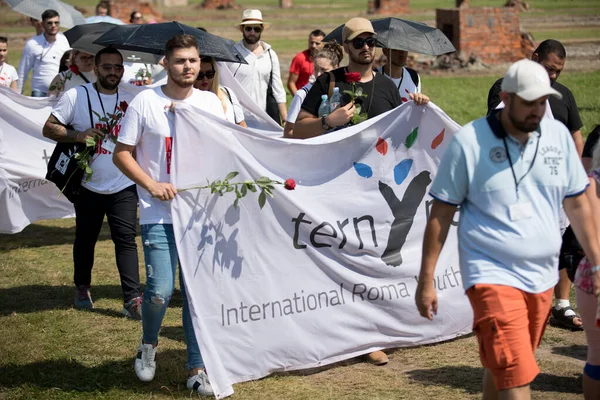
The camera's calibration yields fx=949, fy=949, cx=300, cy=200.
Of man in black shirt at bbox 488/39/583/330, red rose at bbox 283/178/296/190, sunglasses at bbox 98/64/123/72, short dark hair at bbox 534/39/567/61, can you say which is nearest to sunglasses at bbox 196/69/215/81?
sunglasses at bbox 98/64/123/72

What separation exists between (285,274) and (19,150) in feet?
18.1

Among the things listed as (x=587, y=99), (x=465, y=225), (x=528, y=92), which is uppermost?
(x=528, y=92)

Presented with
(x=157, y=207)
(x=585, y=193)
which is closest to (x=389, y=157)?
(x=157, y=207)

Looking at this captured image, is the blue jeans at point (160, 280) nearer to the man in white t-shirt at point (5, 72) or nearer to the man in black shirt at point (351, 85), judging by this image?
the man in black shirt at point (351, 85)

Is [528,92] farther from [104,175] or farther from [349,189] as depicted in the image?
[104,175]

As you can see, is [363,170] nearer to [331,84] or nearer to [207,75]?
[331,84]

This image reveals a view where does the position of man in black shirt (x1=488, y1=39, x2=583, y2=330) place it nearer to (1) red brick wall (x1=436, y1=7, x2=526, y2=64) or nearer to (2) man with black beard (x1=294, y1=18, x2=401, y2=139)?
(2) man with black beard (x1=294, y1=18, x2=401, y2=139)

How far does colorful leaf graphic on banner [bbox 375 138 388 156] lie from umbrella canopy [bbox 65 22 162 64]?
2.46 metres

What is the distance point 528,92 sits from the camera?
13.6 feet

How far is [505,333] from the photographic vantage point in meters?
4.14

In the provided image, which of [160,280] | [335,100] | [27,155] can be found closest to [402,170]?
[335,100]

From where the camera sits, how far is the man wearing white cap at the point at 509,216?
4.16 m

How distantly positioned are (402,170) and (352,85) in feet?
2.23

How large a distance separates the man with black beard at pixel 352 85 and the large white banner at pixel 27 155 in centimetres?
491
